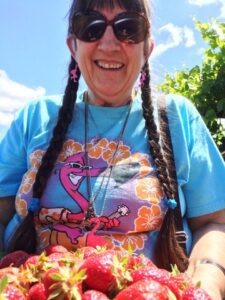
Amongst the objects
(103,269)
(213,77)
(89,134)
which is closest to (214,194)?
(89,134)

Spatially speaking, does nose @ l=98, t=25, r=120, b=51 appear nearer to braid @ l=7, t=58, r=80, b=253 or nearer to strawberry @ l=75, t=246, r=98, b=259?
braid @ l=7, t=58, r=80, b=253

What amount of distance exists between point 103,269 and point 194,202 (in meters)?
1.06

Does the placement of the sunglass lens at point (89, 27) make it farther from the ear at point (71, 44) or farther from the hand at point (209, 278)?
the hand at point (209, 278)

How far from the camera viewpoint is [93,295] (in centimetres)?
120

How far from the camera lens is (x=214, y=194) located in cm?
223

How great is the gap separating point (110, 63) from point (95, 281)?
51.4 inches

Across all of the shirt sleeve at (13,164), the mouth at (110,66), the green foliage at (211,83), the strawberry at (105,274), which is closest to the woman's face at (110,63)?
the mouth at (110,66)

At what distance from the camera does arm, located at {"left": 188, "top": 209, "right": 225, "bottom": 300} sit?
1.92 metres

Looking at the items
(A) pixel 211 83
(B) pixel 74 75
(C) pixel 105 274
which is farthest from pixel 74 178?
(A) pixel 211 83

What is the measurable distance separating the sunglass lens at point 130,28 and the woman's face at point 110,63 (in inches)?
1.0

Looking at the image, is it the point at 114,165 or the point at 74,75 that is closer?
the point at 114,165

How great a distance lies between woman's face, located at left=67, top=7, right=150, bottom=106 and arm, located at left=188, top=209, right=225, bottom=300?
754mm

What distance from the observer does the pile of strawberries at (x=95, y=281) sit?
3.92 ft

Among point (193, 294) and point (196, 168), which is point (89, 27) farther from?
point (193, 294)
